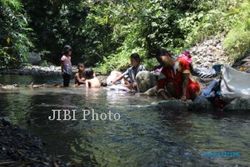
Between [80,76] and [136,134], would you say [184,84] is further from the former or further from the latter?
[80,76]

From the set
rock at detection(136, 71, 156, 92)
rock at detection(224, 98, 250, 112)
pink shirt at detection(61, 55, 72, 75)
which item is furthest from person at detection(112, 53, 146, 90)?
rock at detection(224, 98, 250, 112)

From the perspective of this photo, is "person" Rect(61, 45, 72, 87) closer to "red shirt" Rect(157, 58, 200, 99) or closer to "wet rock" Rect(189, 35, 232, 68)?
"wet rock" Rect(189, 35, 232, 68)

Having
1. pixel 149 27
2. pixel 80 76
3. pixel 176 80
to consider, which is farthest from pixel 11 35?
pixel 176 80

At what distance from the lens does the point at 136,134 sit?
7.43 m

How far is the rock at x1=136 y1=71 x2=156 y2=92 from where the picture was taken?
13.8 meters

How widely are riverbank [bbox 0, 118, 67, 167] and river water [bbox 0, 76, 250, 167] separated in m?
0.25

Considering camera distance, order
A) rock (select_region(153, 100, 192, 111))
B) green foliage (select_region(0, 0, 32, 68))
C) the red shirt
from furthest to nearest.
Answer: green foliage (select_region(0, 0, 32, 68)) < the red shirt < rock (select_region(153, 100, 192, 111))

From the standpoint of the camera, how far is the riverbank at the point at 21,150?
490cm

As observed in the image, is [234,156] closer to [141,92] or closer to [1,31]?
[141,92]

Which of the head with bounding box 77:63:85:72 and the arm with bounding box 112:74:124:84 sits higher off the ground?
the head with bounding box 77:63:85:72

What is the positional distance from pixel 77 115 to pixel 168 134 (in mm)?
2431

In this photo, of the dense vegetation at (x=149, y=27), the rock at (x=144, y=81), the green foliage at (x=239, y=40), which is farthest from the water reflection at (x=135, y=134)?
the dense vegetation at (x=149, y=27)

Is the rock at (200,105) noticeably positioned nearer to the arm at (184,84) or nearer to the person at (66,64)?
the arm at (184,84)

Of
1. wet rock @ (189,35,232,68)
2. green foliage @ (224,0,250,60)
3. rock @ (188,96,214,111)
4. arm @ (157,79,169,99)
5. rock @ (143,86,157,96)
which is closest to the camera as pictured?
rock @ (188,96,214,111)
